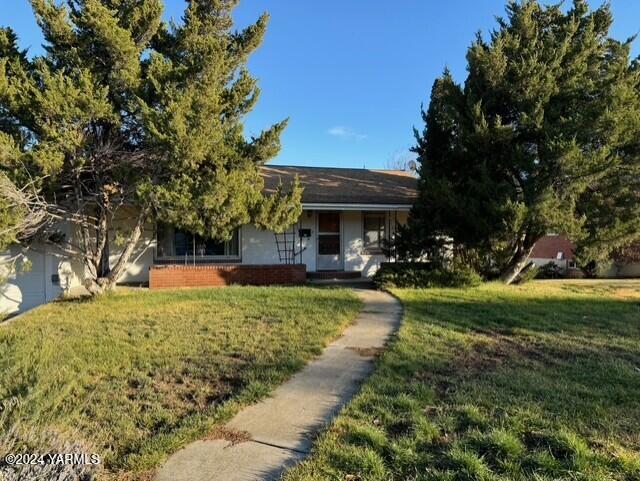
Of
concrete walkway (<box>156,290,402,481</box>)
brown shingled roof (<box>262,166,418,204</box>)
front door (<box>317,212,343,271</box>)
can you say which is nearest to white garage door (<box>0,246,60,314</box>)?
brown shingled roof (<box>262,166,418,204</box>)

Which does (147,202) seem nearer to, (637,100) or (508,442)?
(508,442)

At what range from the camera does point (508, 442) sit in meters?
3.40

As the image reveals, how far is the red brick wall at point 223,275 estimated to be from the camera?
40.1 ft

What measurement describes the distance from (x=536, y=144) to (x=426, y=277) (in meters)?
4.17

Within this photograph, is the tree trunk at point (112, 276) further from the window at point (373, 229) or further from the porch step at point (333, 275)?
the window at point (373, 229)

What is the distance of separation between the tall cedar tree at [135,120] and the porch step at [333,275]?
3.50 meters

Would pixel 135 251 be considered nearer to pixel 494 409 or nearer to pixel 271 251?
pixel 271 251

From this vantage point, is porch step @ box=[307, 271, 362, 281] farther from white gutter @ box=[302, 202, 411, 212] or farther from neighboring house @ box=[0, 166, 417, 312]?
white gutter @ box=[302, 202, 411, 212]

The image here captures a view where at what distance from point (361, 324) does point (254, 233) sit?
7.12 metres

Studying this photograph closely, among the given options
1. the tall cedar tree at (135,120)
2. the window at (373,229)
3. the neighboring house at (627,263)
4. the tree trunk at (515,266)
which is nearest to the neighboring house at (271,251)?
the window at (373,229)

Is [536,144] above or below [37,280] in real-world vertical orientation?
above

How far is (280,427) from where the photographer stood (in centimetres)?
388

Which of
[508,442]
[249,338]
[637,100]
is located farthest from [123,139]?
[637,100]

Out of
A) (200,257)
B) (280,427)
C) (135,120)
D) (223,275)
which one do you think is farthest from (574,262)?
(280,427)
